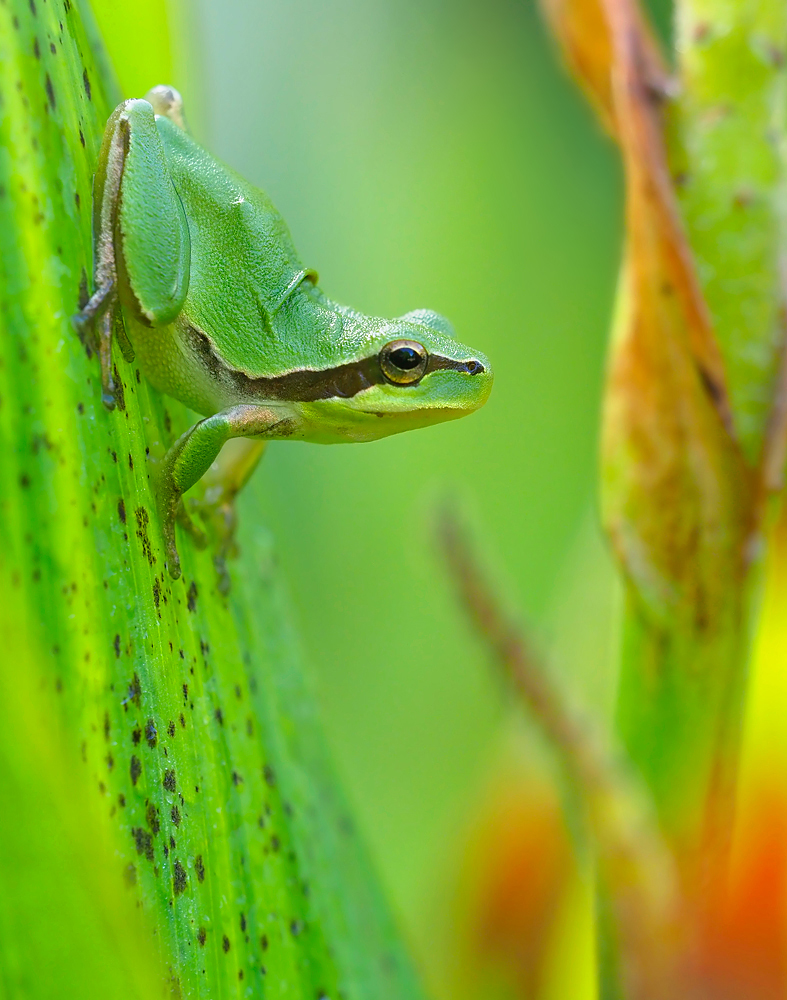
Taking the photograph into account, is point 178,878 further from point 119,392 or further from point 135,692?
point 119,392

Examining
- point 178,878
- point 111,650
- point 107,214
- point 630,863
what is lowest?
point 630,863

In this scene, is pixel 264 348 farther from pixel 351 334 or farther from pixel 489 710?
pixel 489 710

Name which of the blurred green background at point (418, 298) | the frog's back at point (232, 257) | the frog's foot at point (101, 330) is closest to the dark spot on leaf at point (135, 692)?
the frog's foot at point (101, 330)

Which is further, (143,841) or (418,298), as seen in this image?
(418,298)

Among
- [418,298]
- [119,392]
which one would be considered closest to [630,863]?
[119,392]

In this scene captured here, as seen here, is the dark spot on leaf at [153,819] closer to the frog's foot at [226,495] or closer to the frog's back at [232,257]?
the frog's foot at [226,495]

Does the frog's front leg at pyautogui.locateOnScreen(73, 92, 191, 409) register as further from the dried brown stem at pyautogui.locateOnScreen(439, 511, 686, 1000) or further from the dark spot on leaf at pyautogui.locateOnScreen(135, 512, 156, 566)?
the dried brown stem at pyautogui.locateOnScreen(439, 511, 686, 1000)
